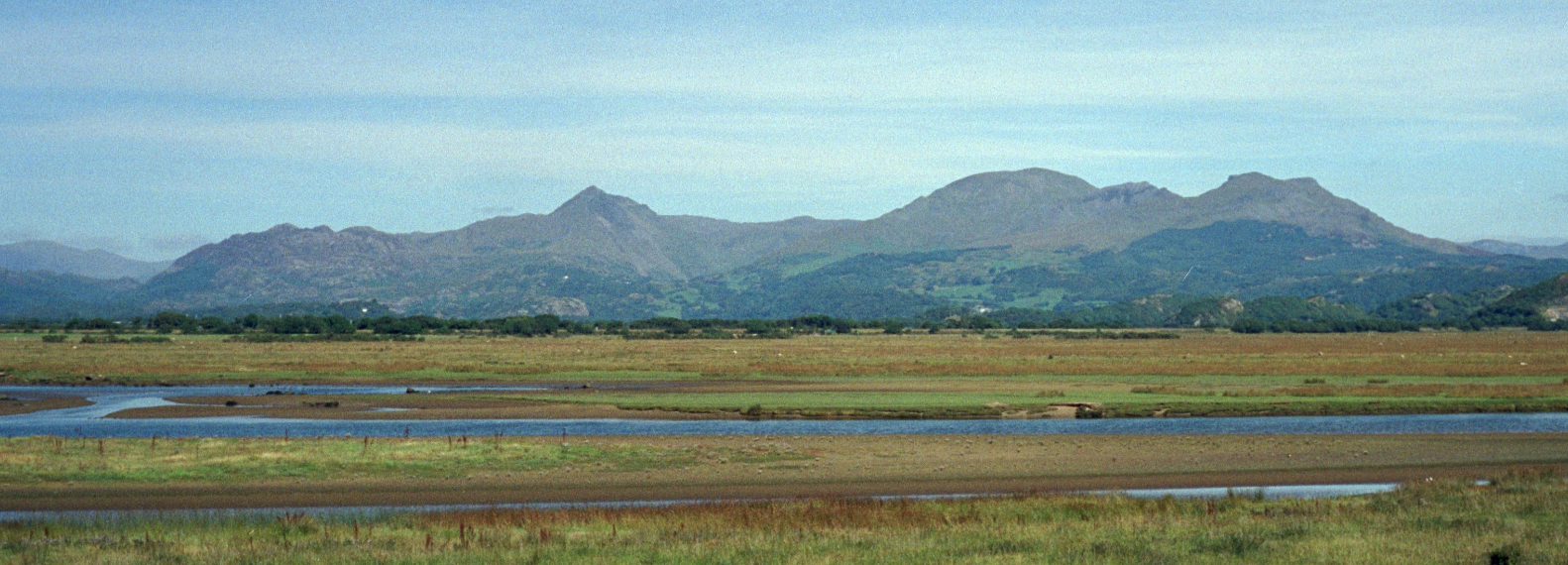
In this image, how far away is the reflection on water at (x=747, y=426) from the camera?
141ft

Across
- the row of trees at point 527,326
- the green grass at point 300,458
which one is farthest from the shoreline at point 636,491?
the row of trees at point 527,326

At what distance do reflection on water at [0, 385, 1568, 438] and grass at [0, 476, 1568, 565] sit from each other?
56.5ft

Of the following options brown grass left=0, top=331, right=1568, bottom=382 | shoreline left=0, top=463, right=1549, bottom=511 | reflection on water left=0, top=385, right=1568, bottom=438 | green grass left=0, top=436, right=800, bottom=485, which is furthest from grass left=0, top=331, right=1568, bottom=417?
shoreline left=0, top=463, right=1549, bottom=511

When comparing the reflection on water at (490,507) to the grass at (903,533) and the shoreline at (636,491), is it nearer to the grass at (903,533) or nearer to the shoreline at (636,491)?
the shoreline at (636,491)

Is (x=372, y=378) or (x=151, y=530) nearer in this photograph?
(x=151, y=530)

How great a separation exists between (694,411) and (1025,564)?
33631 mm

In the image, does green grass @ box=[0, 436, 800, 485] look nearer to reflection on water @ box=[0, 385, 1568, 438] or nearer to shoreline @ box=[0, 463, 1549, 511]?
shoreline @ box=[0, 463, 1549, 511]

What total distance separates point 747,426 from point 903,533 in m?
24.3

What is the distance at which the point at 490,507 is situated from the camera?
27984mm

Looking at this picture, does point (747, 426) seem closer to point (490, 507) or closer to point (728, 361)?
point (490, 507)

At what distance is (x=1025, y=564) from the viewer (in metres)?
18.2

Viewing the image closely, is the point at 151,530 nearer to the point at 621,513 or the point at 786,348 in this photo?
the point at 621,513

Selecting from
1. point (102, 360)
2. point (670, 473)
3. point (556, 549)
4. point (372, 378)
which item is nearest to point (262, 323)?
point (102, 360)

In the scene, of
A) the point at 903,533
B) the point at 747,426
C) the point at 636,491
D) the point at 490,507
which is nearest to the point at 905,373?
the point at 747,426
